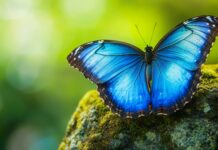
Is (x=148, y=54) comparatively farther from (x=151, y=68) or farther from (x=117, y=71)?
(x=117, y=71)

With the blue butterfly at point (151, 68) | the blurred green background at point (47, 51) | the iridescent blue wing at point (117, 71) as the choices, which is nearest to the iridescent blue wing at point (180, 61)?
the blue butterfly at point (151, 68)

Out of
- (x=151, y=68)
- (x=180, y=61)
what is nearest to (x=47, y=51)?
(x=151, y=68)

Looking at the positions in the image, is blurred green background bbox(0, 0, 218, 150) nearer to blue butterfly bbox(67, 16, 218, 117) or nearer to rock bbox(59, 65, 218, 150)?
blue butterfly bbox(67, 16, 218, 117)

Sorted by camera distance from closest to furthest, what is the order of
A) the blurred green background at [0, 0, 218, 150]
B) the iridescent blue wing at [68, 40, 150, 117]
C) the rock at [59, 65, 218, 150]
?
the rock at [59, 65, 218, 150]
the iridescent blue wing at [68, 40, 150, 117]
the blurred green background at [0, 0, 218, 150]

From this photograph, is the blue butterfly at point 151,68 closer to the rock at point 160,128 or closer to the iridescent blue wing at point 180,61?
the iridescent blue wing at point 180,61

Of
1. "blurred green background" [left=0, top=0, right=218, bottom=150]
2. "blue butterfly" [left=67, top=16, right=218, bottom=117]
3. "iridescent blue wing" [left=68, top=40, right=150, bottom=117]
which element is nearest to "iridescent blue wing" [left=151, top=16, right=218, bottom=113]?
"blue butterfly" [left=67, top=16, right=218, bottom=117]

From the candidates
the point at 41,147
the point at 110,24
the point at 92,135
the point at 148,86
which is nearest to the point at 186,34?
the point at 148,86
